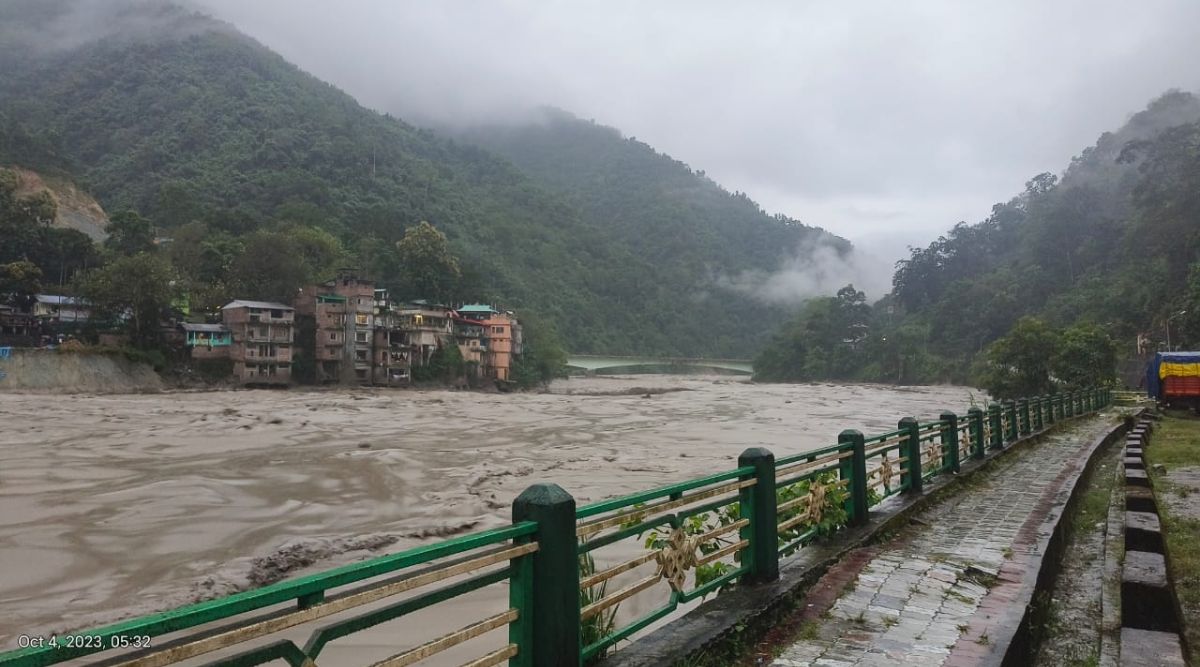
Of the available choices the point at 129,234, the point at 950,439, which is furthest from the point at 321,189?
the point at 950,439

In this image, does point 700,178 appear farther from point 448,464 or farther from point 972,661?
point 972,661

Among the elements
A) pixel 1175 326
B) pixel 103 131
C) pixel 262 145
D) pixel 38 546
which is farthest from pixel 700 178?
pixel 38 546

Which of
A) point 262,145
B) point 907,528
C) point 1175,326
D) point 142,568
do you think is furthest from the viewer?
point 262,145

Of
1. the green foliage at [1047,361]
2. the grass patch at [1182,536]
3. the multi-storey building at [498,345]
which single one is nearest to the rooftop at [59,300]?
the multi-storey building at [498,345]

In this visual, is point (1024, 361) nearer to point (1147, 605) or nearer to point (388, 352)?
point (388, 352)

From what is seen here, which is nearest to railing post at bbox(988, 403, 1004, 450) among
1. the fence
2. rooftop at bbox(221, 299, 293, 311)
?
the fence

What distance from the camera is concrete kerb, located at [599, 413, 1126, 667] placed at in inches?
145

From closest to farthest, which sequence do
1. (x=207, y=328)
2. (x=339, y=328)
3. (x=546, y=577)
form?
1. (x=546, y=577)
2. (x=207, y=328)
3. (x=339, y=328)

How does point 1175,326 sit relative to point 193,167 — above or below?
below

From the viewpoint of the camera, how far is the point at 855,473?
6.52m

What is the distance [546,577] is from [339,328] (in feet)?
165

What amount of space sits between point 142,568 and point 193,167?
9205cm

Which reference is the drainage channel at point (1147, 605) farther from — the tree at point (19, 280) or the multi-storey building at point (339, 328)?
the tree at point (19, 280)

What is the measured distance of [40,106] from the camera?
102 metres
